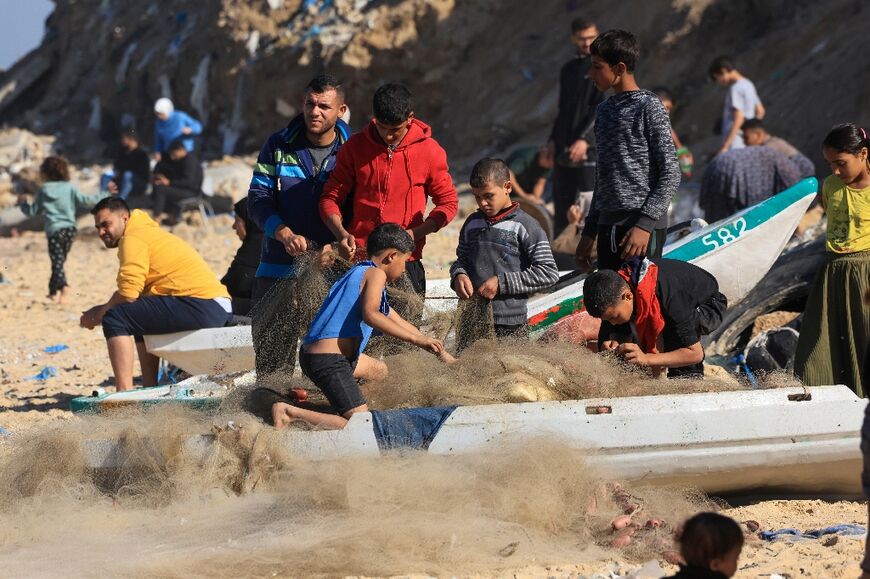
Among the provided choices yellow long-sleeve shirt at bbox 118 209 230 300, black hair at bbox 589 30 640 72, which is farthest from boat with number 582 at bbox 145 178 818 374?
black hair at bbox 589 30 640 72

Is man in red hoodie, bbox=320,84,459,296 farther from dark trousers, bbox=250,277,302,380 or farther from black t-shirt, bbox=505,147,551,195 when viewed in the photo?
black t-shirt, bbox=505,147,551,195

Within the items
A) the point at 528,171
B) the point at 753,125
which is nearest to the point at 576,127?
the point at 528,171

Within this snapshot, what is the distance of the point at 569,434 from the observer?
6.14m

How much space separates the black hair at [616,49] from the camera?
667 cm

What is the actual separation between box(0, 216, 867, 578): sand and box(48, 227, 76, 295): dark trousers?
0.27 m

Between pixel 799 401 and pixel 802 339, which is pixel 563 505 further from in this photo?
pixel 802 339

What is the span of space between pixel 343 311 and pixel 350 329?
0.33ft

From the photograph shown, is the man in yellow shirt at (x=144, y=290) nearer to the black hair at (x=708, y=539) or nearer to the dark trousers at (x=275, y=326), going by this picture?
the dark trousers at (x=275, y=326)

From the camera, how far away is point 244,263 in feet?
31.2

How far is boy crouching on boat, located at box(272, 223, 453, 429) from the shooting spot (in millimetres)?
6371

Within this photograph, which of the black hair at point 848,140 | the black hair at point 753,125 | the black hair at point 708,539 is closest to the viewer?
the black hair at point 708,539

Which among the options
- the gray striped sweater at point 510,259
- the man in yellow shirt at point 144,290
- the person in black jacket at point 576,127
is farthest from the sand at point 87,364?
the person in black jacket at point 576,127

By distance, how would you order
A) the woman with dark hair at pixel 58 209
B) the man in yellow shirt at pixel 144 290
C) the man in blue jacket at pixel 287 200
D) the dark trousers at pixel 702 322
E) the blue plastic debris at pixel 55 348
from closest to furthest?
1. the dark trousers at pixel 702 322
2. the man in blue jacket at pixel 287 200
3. the man in yellow shirt at pixel 144 290
4. the blue plastic debris at pixel 55 348
5. the woman with dark hair at pixel 58 209

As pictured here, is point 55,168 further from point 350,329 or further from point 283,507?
point 283,507
